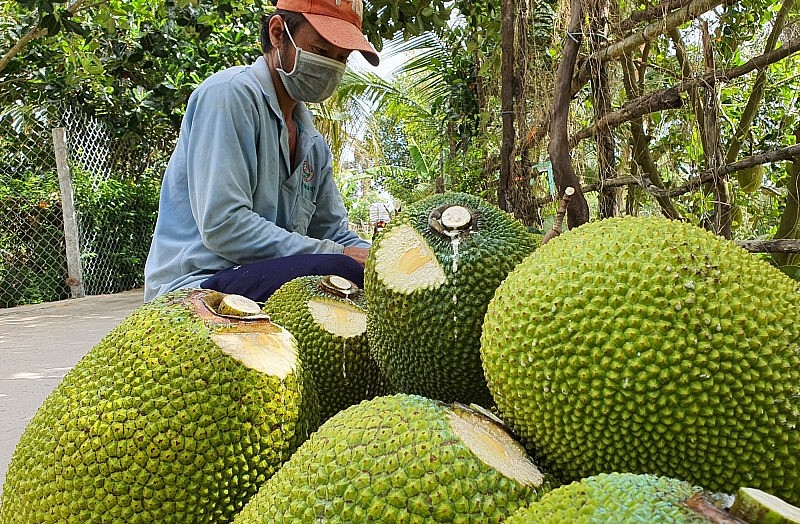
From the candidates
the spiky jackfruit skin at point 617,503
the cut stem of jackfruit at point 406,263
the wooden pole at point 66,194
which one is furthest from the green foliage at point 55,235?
the spiky jackfruit skin at point 617,503

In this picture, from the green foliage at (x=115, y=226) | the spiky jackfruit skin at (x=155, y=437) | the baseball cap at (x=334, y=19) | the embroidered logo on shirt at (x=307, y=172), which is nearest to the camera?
the spiky jackfruit skin at (x=155, y=437)

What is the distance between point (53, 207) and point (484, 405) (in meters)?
6.52

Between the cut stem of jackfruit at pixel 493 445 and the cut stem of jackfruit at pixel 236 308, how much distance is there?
12.1 inches

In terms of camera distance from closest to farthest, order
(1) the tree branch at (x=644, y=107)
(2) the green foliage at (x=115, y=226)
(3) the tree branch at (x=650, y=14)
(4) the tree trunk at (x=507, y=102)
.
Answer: (1) the tree branch at (x=644, y=107), (3) the tree branch at (x=650, y=14), (4) the tree trunk at (x=507, y=102), (2) the green foliage at (x=115, y=226)

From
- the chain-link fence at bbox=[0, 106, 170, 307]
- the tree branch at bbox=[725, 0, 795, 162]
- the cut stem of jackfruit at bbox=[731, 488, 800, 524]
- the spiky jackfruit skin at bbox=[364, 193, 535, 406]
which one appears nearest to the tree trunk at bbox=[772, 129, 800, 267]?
the tree branch at bbox=[725, 0, 795, 162]

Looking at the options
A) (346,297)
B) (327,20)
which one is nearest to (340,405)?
(346,297)

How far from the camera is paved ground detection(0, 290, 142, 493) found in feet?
8.88

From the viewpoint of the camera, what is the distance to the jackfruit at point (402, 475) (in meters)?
0.55

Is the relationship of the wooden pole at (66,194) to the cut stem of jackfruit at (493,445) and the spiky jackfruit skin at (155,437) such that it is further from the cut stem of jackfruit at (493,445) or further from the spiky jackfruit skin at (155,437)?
the cut stem of jackfruit at (493,445)

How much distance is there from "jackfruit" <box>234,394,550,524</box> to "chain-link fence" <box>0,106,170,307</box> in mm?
6443

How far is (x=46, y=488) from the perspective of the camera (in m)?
0.70

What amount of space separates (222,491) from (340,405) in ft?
1.08

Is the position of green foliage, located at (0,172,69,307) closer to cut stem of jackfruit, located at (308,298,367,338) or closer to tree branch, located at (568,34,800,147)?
tree branch, located at (568,34,800,147)

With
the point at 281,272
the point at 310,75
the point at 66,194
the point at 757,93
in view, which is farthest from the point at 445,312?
the point at 66,194
